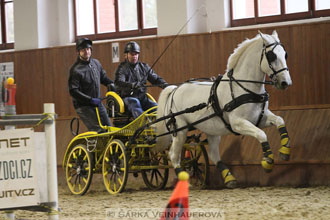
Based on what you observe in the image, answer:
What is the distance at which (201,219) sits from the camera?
526 centimetres

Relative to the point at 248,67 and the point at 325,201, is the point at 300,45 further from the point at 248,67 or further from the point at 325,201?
the point at 325,201

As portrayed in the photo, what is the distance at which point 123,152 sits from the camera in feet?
24.7

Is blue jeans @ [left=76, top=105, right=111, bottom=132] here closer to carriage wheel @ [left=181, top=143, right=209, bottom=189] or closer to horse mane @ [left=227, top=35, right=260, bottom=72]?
carriage wheel @ [left=181, top=143, right=209, bottom=189]

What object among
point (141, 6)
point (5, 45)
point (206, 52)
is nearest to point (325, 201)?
point (206, 52)

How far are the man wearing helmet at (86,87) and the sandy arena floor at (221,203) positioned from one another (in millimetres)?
957

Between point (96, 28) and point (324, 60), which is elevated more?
point (96, 28)

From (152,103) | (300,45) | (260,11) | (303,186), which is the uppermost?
(260,11)

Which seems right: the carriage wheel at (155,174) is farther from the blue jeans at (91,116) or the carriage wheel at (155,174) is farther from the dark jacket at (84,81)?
the dark jacket at (84,81)

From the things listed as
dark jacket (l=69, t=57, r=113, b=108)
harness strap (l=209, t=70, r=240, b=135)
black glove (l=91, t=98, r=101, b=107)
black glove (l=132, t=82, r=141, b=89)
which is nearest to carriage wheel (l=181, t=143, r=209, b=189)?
harness strap (l=209, t=70, r=240, b=135)

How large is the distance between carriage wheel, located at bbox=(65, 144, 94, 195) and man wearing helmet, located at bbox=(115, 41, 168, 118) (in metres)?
0.83

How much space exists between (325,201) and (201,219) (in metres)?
1.60

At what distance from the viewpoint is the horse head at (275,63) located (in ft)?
21.9

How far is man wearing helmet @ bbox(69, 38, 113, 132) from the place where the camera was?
808 cm

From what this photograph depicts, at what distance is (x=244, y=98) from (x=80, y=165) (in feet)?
8.18
